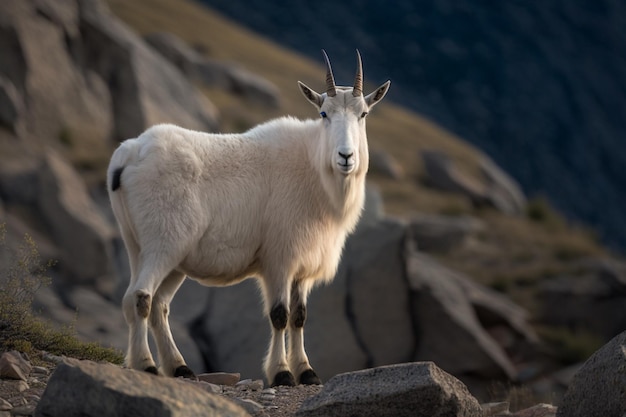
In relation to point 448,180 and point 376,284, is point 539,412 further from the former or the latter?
point 448,180

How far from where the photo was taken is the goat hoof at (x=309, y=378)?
8.36 metres

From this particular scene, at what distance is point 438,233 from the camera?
2491 cm

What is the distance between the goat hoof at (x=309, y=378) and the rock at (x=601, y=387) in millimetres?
2767

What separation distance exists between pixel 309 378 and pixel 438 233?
1693 centimetres

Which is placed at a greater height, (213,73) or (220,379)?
(220,379)

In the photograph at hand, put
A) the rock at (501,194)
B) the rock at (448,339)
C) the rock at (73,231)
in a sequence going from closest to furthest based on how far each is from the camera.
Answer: the rock at (448,339) < the rock at (73,231) < the rock at (501,194)

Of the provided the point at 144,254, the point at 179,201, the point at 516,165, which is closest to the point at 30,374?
the point at 144,254

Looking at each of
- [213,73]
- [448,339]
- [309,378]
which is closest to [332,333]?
[448,339]

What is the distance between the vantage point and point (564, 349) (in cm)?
1912

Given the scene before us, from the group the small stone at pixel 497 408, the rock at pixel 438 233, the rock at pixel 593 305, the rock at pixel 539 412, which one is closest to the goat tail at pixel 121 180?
the small stone at pixel 497 408

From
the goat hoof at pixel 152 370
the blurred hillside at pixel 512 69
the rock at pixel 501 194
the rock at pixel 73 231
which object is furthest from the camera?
the blurred hillside at pixel 512 69

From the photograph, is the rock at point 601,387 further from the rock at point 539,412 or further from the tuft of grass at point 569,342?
the tuft of grass at point 569,342

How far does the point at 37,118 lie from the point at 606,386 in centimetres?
1824

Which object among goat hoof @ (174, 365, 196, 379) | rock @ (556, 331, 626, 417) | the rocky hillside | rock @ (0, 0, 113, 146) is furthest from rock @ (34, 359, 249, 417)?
rock @ (0, 0, 113, 146)
